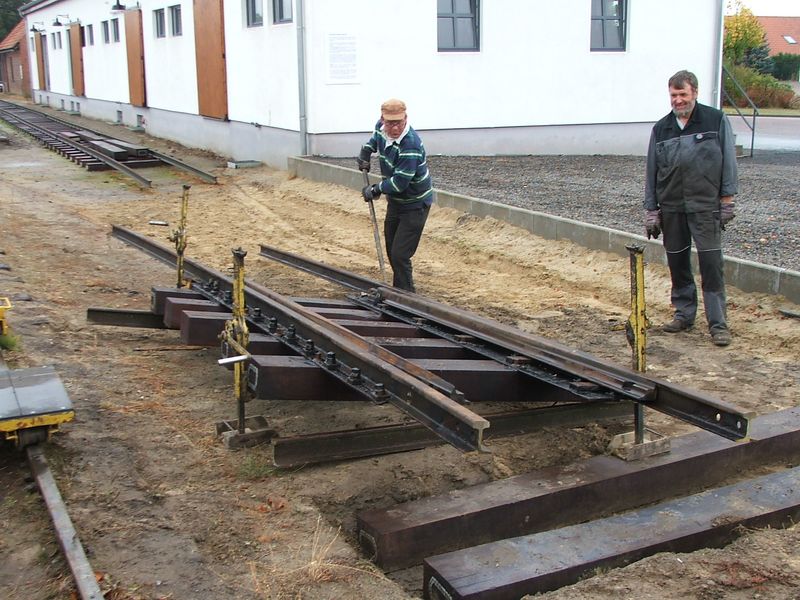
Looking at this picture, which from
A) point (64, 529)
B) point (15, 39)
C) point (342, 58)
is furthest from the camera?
point (15, 39)

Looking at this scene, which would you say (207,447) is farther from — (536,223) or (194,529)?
(536,223)

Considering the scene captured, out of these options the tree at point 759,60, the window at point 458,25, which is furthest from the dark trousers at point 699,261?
the tree at point 759,60

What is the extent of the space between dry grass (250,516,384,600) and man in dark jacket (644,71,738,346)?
4072mm

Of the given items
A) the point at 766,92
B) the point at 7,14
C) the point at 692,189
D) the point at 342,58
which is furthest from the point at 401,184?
the point at 7,14

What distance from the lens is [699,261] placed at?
6906 mm

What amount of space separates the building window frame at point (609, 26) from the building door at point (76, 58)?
74.3ft

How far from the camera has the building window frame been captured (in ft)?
60.1

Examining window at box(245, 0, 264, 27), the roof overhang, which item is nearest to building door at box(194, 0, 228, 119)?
window at box(245, 0, 264, 27)

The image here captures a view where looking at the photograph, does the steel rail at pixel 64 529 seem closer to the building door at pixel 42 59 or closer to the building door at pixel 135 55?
the building door at pixel 135 55

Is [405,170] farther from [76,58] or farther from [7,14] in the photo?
[7,14]

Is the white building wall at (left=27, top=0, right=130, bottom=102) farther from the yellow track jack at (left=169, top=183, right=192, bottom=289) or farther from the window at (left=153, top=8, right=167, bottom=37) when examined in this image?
the yellow track jack at (left=169, top=183, right=192, bottom=289)

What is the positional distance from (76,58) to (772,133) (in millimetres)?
25664

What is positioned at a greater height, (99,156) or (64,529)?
(99,156)

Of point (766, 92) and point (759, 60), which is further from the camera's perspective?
point (759, 60)
